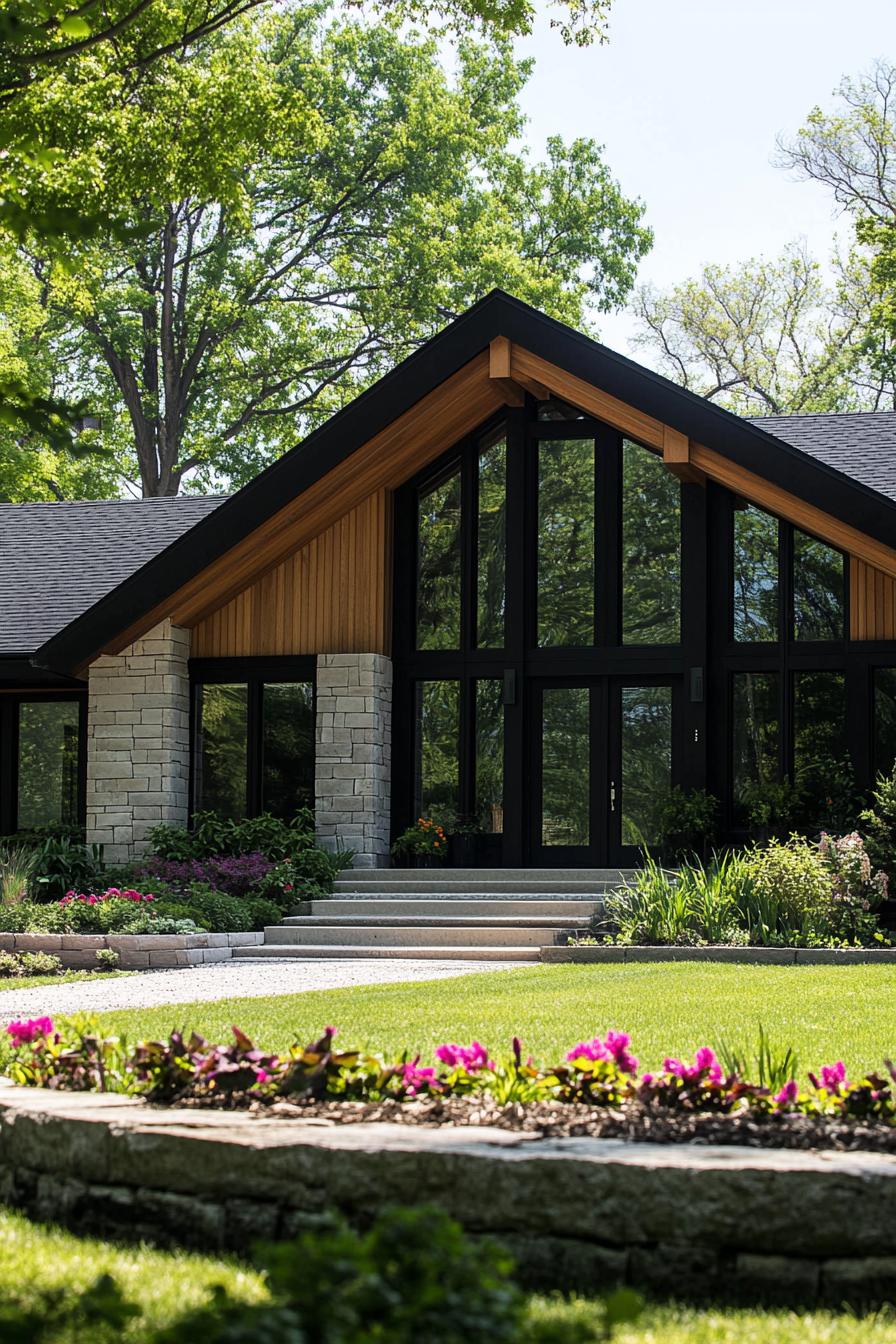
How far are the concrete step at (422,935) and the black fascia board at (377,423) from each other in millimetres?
4510

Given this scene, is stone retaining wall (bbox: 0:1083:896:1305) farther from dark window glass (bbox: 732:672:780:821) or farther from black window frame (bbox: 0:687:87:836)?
black window frame (bbox: 0:687:87:836)

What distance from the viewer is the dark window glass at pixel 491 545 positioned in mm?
18688

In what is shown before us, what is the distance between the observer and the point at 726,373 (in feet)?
124

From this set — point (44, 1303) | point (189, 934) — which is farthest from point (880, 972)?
point (44, 1303)

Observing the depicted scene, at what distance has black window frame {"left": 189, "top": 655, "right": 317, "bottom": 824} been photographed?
19.0m

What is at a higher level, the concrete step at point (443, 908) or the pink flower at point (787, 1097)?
the pink flower at point (787, 1097)

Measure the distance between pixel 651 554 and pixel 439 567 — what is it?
2.50 meters

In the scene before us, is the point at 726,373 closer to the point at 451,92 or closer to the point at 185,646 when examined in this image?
the point at 451,92

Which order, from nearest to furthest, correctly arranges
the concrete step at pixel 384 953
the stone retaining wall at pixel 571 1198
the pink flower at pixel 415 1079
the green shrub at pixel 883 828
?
the stone retaining wall at pixel 571 1198, the pink flower at pixel 415 1079, the concrete step at pixel 384 953, the green shrub at pixel 883 828

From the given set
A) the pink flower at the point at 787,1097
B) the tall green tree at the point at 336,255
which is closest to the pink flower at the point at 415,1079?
the pink flower at the point at 787,1097

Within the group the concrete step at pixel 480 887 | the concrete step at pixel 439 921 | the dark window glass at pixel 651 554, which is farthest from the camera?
the dark window glass at pixel 651 554

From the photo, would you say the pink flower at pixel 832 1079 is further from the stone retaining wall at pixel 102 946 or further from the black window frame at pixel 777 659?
the black window frame at pixel 777 659

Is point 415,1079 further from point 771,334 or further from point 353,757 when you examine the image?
point 771,334

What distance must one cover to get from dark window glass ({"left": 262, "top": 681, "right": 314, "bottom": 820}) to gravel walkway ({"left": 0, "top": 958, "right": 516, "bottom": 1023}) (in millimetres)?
5069
